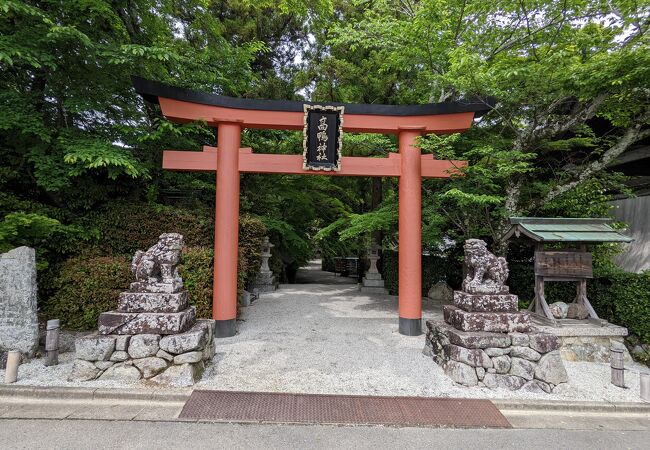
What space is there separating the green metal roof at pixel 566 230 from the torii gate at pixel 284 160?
182 cm

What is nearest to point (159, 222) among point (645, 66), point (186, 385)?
point (186, 385)

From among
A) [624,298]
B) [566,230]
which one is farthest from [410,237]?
[624,298]

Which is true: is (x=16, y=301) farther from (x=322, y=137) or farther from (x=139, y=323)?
(x=322, y=137)

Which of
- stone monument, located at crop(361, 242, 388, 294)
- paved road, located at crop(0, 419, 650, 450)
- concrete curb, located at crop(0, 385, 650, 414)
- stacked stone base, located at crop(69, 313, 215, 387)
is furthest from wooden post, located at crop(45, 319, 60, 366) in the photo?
stone monument, located at crop(361, 242, 388, 294)

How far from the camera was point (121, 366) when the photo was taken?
3.93 metres

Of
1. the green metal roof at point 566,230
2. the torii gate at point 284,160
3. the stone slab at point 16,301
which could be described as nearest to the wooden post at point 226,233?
the torii gate at point 284,160

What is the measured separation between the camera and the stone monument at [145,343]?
3.89m

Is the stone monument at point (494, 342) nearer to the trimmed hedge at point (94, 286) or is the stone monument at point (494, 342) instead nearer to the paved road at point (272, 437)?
the paved road at point (272, 437)

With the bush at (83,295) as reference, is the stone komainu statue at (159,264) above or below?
above

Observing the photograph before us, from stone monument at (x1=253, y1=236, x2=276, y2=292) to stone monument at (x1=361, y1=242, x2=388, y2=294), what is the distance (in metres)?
3.60

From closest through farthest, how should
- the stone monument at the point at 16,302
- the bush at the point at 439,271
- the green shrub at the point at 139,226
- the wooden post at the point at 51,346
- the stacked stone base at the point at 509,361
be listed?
the stacked stone base at the point at 509,361, the wooden post at the point at 51,346, the stone monument at the point at 16,302, the green shrub at the point at 139,226, the bush at the point at 439,271

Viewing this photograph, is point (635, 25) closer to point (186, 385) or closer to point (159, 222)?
point (186, 385)

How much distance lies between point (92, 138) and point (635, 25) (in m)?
11.5

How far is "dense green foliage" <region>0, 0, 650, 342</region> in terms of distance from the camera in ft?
18.2
